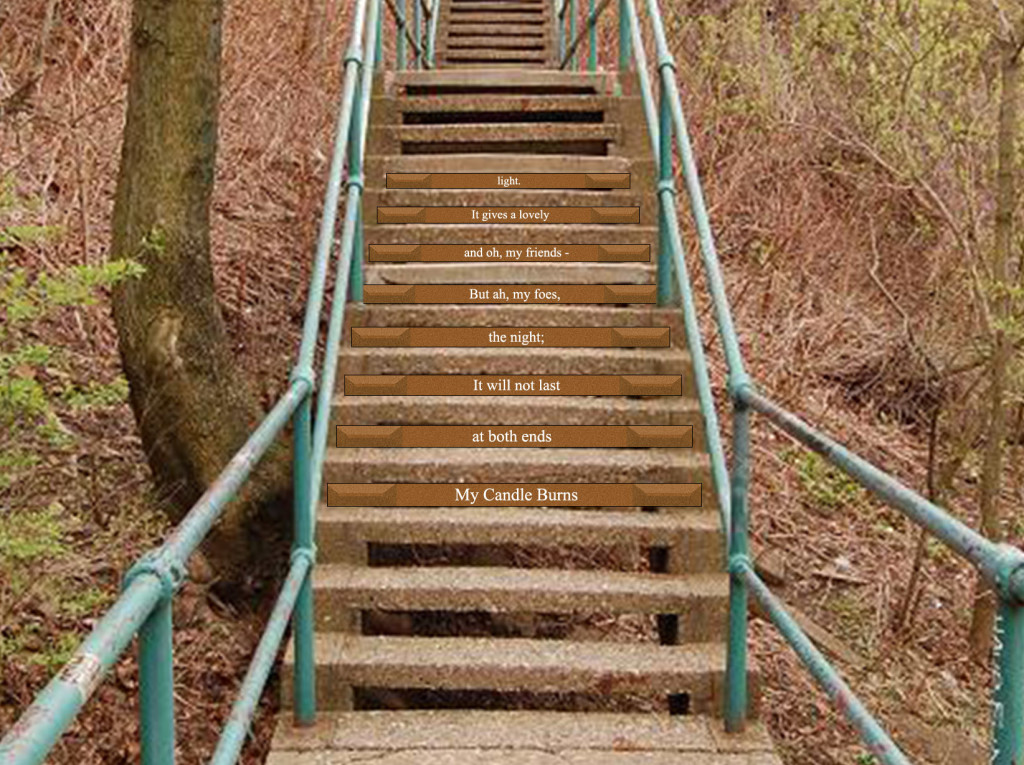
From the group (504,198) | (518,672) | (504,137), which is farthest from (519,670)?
(504,137)

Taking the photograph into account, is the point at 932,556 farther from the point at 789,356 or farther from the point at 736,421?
the point at 736,421

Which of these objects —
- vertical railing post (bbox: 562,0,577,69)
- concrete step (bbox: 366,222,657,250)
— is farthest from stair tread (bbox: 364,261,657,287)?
vertical railing post (bbox: 562,0,577,69)

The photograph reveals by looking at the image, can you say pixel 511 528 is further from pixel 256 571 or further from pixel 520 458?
pixel 256 571

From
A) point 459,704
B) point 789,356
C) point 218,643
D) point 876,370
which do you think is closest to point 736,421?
point 459,704

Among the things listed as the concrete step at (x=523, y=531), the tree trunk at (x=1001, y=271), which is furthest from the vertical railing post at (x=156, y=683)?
the tree trunk at (x=1001, y=271)

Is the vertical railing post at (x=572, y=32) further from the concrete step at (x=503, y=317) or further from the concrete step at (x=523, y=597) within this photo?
A: the concrete step at (x=523, y=597)

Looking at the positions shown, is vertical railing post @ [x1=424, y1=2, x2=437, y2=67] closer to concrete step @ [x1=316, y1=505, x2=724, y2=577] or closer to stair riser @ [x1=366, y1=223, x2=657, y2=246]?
stair riser @ [x1=366, y1=223, x2=657, y2=246]

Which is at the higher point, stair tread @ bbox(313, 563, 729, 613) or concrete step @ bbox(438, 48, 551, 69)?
concrete step @ bbox(438, 48, 551, 69)

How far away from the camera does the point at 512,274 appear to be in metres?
5.54

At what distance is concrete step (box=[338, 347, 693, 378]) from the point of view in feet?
16.4

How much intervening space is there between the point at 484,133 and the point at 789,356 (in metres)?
2.79

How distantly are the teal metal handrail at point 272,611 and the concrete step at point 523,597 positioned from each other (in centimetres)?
37

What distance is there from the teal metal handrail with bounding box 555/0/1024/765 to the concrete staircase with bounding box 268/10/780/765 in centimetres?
25

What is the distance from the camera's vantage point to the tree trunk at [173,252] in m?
4.30
